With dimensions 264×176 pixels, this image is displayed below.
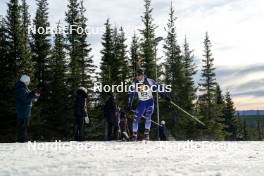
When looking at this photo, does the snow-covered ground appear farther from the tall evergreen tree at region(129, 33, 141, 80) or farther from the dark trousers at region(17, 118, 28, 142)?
the tall evergreen tree at region(129, 33, 141, 80)

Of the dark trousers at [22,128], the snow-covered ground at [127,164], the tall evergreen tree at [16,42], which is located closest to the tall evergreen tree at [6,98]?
the tall evergreen tree at [16,42]

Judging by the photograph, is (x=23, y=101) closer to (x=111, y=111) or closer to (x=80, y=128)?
(x=80, y=128)

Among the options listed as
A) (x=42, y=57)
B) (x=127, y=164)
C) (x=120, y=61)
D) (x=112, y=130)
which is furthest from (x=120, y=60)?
(x=127, y=164)

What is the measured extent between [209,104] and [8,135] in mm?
27417

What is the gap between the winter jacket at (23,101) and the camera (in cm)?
1202

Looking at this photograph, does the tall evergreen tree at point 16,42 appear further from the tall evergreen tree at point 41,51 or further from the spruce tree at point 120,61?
the spruce tree at point 120,61

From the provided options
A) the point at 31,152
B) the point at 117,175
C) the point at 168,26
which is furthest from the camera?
the point at 168,26

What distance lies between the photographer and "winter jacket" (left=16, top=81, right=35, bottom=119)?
1202cm

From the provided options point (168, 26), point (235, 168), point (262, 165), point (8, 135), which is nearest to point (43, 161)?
point (235, 168)

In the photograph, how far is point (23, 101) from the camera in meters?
12.1

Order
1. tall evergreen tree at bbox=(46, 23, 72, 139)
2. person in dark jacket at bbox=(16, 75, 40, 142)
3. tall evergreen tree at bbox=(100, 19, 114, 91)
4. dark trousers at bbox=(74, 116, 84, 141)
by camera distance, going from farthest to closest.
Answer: tall evergreen tree at bbox=(100, 19, 114, 91) → tall evergreen tree at bbox=(46, 23, 72, 139) → dark trousers at bbox=(74, 116, 84, 141) → person in dark jacket at bbox=(16, 75, 40, 142)

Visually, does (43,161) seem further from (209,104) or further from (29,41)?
(209,104)

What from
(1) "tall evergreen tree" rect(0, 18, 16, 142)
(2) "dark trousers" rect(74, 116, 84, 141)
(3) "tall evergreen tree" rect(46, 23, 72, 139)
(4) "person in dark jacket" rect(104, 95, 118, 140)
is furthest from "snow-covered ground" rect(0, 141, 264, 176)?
(3) "tall evergreen tree" rect(46, 23, 72, 139)

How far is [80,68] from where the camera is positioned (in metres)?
43.9
